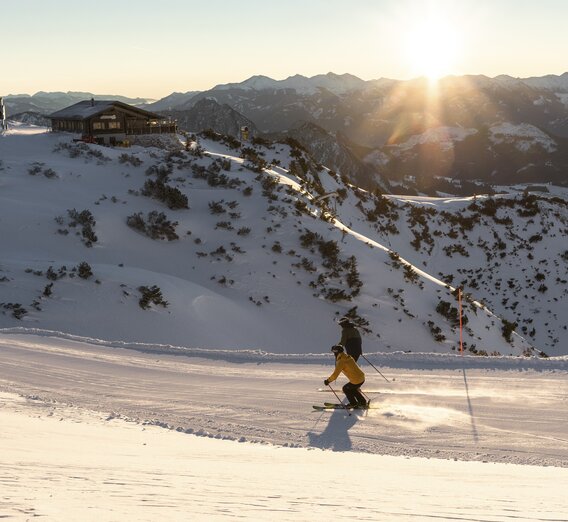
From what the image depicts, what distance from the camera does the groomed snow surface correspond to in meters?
6.30

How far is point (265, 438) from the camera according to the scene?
35.5 ft

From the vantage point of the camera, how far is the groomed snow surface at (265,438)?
20.7 ft

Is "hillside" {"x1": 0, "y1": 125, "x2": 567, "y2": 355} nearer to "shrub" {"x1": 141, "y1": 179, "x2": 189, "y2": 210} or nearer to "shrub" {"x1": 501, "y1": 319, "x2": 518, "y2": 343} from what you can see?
"shrub" {"x1": 141, "y1": 179, "x2": 189, "y2": 210}

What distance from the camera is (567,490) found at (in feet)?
24.5

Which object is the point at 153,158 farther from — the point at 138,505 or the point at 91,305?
the point at 138,505

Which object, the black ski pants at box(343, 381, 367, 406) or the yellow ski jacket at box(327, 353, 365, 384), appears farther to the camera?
the black ski pants at box(343, 381, 367, 406)

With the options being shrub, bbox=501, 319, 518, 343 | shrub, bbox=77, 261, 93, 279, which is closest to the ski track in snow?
shrub, bbox=77, 261, 93, 279

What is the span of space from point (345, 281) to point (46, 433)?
71.9ft

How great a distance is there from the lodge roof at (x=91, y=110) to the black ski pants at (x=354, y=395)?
1895 inches

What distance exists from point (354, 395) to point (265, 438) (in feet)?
8.59

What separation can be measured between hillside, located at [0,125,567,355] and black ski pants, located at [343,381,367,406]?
35.2 feet

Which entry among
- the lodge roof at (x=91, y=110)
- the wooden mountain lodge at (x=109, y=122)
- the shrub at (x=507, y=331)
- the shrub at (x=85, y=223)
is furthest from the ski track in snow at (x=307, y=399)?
the lodge roof at (x=91, y=110)

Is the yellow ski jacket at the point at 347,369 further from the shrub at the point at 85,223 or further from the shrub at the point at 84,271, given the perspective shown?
the shrub at the point at 85,223

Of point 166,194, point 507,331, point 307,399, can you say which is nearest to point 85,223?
point 166,194
